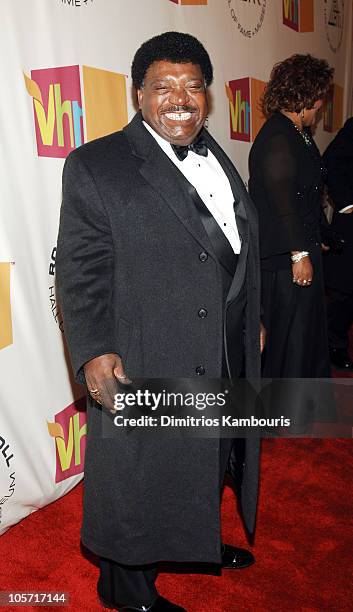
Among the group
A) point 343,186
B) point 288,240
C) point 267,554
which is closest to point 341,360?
point 343,186

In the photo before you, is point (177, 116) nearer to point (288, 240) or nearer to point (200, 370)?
point (200, 370)

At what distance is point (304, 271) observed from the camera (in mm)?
2732

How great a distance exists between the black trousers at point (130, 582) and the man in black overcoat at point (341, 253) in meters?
2.08

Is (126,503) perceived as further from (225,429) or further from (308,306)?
(308,306)

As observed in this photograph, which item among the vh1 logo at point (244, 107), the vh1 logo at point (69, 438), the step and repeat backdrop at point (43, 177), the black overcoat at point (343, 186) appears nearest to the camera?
the step and repeat backdrop at point (43, 177)

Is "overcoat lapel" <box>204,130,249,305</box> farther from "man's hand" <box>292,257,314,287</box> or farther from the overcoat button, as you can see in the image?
"man's hand" <box>292,257,314,287</box>

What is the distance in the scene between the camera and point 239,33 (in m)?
3.25

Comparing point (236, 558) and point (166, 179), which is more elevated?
point (166, 179)

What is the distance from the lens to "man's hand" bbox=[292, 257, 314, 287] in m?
2.73

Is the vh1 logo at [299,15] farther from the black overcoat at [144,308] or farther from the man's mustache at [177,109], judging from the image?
the man's mustache at [177,109]

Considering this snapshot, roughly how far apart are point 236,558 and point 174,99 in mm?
1447

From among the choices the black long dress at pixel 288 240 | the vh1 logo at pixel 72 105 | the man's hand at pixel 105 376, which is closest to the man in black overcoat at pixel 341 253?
the black long dress at pixel 288 240

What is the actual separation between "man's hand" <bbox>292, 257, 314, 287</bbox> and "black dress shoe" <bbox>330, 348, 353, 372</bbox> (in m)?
1.26

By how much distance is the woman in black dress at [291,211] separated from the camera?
2674mm
